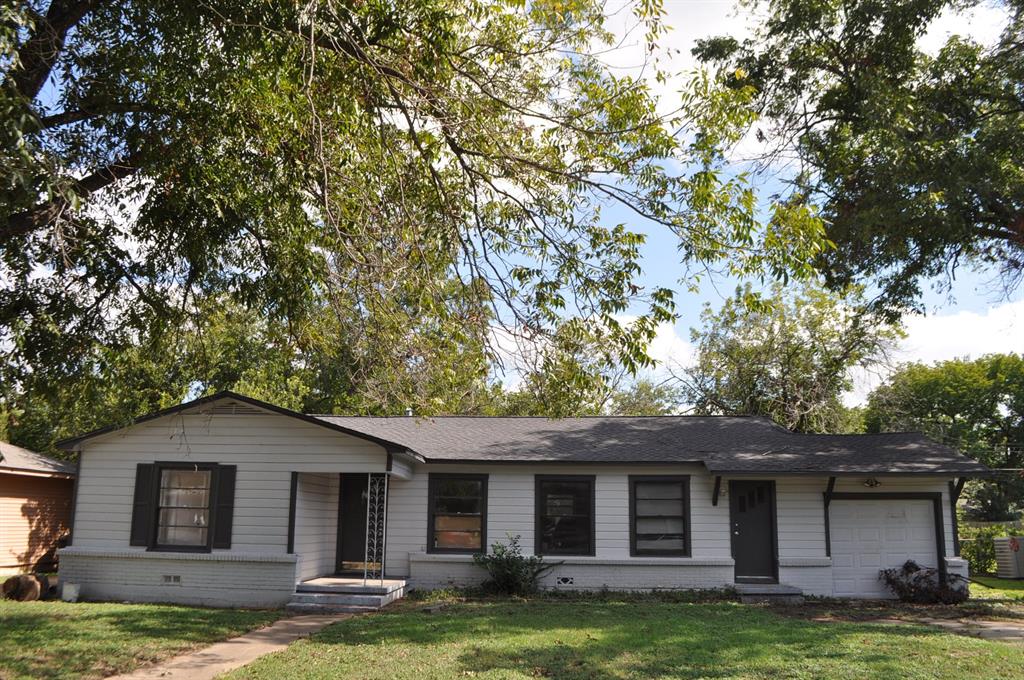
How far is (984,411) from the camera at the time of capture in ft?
161

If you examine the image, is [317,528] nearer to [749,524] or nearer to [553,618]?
[553,618]

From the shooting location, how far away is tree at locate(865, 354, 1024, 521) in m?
45.2

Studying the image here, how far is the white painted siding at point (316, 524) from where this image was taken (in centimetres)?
1503

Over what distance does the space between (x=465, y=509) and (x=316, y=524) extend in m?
3.05

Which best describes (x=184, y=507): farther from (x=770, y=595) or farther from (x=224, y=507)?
(x=770, y=595)

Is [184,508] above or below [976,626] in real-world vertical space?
above

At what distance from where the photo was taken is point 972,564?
23.5 metres

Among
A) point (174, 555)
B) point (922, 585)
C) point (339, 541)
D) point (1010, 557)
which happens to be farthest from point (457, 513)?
point (1010, 557)

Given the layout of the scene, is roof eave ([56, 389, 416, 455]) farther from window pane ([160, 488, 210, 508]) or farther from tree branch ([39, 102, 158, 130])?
tree branch ([39, 102, 158, 130])

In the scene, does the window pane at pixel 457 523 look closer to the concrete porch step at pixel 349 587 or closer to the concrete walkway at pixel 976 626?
the concrete porch step at pixel 349 587

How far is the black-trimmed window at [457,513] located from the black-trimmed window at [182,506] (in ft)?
13.1

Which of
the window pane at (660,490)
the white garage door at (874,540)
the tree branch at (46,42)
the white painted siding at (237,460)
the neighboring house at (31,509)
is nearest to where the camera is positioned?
the tree branch at (46,42)

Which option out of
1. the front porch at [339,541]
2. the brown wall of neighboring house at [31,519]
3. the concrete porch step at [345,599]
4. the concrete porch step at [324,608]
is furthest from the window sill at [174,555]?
the brown wall of neighboring house at [31,519]

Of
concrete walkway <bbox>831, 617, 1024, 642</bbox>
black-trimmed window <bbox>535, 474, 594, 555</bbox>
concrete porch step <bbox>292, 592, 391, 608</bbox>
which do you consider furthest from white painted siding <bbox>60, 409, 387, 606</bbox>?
concrete walkway <bbox>831, 617, 1024, 642</bbox>
